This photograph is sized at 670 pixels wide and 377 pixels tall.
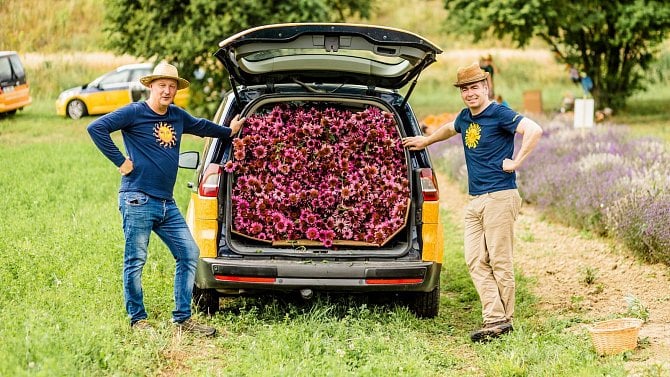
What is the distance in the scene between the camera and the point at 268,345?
271 inches

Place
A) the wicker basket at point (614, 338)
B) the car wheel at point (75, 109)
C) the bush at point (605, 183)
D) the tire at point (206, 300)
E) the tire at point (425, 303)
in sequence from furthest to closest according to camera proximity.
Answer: the car wheel at point (75, 109), the bush at point (605, 183), the tire at point (425, 303), the tire at point (206, 300), the wicker basket at point (614, 338)

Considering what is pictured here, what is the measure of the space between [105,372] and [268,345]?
1.24 meters

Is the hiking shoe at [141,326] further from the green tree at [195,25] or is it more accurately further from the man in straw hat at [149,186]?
the green tree at [195,25]

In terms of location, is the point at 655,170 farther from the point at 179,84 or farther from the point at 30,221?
the point at 30,221

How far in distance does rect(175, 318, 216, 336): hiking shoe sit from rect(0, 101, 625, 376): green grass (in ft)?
0.26

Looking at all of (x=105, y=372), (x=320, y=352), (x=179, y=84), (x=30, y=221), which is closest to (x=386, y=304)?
(x=320, y=352)

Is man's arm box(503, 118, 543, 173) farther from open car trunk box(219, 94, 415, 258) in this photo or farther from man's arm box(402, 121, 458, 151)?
open car trunk box(219, 94, 415, 258)

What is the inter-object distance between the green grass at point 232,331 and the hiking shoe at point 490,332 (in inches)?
4.2

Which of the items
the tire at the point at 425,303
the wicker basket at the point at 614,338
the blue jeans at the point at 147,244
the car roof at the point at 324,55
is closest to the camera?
the wicker basket at the point at 614,338

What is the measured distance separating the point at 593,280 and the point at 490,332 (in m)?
2.42

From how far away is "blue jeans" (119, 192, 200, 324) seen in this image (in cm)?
719

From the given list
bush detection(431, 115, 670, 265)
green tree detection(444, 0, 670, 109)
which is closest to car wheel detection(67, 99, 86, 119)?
green tree detection(444, 0, 670, 109)

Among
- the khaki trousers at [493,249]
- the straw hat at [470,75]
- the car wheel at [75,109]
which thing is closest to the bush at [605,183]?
the khaki trousers at [493,249]

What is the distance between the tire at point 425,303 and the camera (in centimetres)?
803
